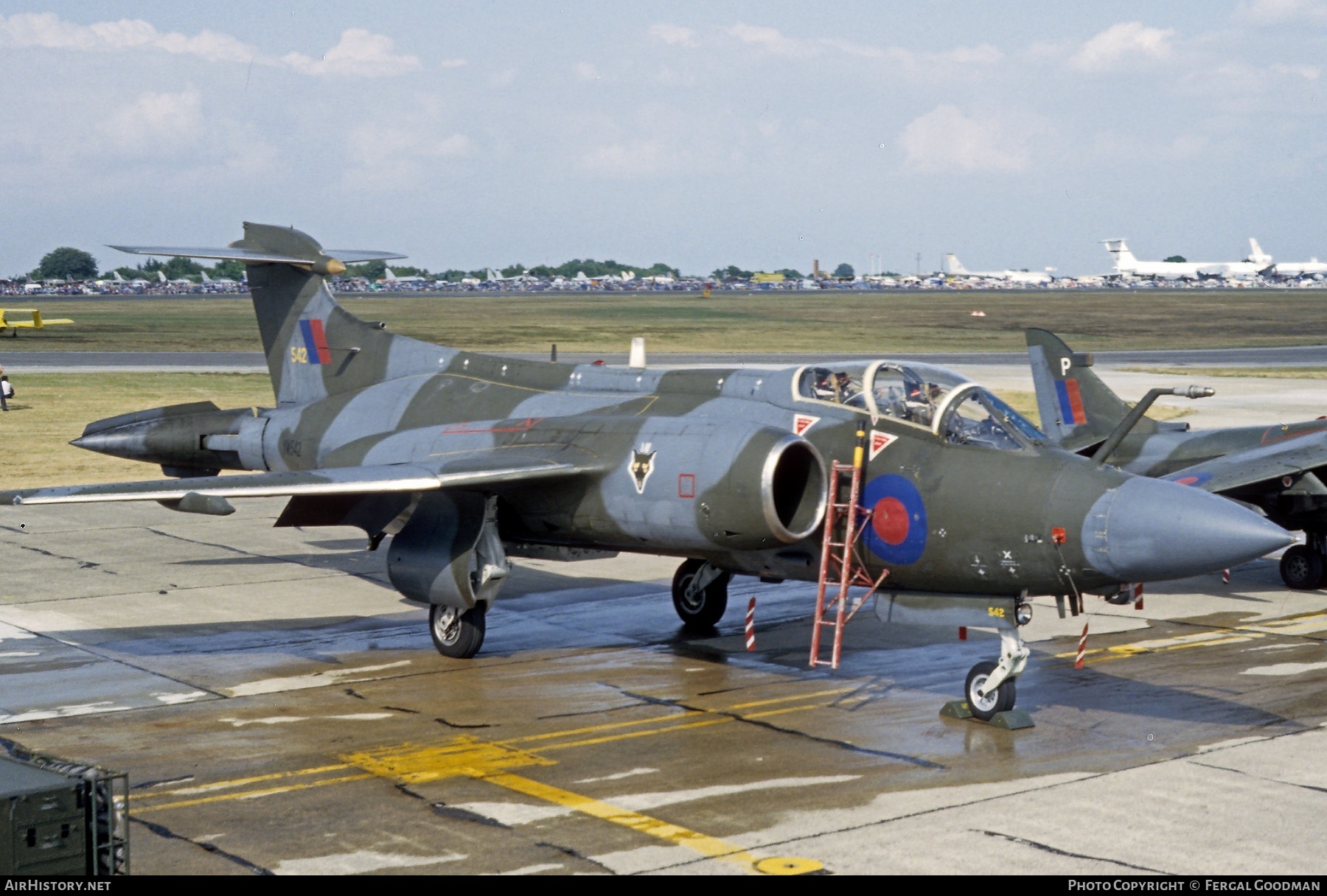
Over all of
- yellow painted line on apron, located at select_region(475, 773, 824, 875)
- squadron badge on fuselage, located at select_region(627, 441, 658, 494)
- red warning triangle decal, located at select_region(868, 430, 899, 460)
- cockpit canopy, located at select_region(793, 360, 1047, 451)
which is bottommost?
yellow painted line on apron, located at select_region(475, 773, 824, 875)

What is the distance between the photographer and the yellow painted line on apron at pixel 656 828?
8219 mm

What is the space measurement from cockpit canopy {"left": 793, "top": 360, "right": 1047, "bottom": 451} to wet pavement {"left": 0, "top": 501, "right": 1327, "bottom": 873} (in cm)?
236

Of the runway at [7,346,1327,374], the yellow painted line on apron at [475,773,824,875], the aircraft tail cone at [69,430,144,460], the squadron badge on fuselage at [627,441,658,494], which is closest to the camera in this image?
the yellow painted line on apron at [475,773,824,875]

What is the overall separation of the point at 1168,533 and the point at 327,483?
24.2ft

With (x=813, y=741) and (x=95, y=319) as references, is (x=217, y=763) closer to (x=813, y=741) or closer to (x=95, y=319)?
(x=813, y=741)

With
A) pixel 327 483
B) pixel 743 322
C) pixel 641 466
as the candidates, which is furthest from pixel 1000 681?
pixel 743 322

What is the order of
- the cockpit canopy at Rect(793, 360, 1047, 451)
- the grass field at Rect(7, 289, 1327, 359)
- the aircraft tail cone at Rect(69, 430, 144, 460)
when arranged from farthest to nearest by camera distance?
the grass field at Rect(7, 289, 1327, 359), the aircraft tail cone at Rect(69, 430, 144, 460), the cockpit canopy at Rect(793, 360, 1047, 451)

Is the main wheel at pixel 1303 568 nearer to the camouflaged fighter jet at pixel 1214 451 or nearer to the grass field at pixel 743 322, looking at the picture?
the camouflaged fighter jet at pixel 1214 451

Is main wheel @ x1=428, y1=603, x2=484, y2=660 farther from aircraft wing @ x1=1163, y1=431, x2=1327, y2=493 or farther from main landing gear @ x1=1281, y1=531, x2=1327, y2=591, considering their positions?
main landing gear @ x1=1281, y1=531, x2=1327, y2=591

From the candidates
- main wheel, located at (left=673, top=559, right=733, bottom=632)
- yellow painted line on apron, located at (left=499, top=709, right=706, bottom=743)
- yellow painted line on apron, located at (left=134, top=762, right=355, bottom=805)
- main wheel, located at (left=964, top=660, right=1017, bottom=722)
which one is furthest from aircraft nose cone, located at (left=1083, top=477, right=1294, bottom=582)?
yellow painted line on apron, located at (left=134, top=762, right=355, bottom=805)

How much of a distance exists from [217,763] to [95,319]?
89.0m

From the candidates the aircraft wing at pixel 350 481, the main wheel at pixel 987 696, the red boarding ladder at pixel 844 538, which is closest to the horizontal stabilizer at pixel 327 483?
the aircraft wing at pixel 350 481

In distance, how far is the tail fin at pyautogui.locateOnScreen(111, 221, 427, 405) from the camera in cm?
1692

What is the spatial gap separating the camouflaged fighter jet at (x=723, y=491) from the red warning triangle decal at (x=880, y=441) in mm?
15
